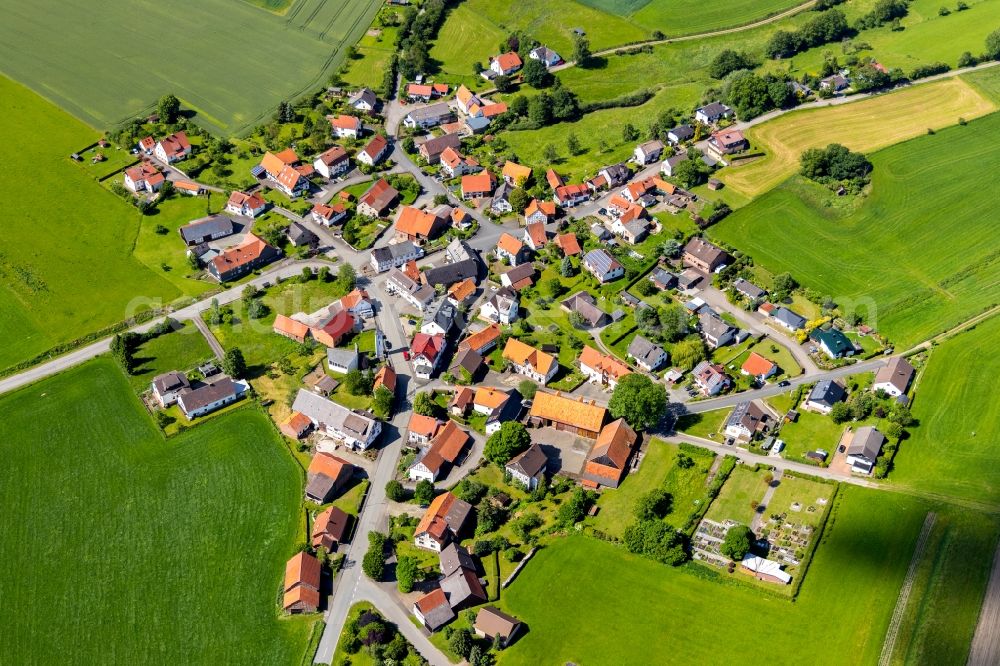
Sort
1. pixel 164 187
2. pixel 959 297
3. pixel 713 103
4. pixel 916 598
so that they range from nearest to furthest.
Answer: pixel 916 598 → pixel 959 297 → pixel 164 187 → pixel 713 103

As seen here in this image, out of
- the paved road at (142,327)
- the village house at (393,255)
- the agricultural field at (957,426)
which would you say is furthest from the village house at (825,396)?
the paved road at (142,327)

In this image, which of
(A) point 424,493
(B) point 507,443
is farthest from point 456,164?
(A) point 424,493

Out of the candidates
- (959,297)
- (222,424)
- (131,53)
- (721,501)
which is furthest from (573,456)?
(131,53)

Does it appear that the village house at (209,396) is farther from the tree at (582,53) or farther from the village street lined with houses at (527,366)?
the tree at (582,53)

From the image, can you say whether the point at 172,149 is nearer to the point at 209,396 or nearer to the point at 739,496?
the point at 209,396

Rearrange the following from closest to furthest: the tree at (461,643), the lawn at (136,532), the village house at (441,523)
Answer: the tree at (461,643) < the lawn at (136,532) < the village house at (441,523)

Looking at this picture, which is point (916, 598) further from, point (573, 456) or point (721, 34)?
point (721, 34)
